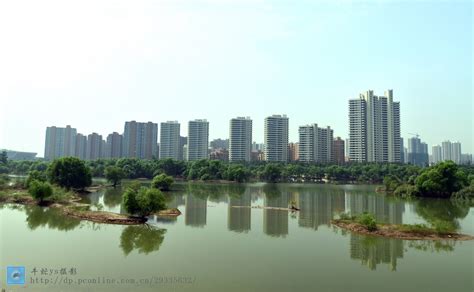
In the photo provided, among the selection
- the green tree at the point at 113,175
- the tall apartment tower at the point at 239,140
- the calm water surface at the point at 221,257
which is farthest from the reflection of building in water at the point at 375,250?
the tall apartment tower at the point at 239,140

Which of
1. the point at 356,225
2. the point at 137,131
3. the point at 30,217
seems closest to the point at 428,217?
the point at 356,225

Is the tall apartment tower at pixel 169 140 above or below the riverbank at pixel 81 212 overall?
above

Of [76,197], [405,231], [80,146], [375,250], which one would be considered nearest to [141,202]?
[375,250]

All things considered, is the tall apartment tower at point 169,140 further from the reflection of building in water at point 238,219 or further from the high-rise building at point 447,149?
the high-rise building at point 447,149

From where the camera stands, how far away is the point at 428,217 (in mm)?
27656

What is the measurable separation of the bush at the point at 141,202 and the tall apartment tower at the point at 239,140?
93.0 m

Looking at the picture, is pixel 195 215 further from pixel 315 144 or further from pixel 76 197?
pixel 315 144

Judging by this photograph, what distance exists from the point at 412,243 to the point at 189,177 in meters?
58.3

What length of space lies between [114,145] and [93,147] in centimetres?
785

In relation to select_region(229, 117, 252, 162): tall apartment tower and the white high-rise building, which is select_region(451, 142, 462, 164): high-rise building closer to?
select_region(229, 117, 252, 162): tall apartment tower

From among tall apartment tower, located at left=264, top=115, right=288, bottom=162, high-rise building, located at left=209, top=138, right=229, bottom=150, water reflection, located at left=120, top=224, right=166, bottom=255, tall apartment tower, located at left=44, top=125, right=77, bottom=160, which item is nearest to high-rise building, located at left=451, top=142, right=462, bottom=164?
tall apartment tower, located at left=264, top=115, right=288, bottom=162

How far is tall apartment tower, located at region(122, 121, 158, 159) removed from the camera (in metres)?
121

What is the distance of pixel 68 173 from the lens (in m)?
39.7

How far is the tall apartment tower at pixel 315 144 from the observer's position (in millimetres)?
108812
